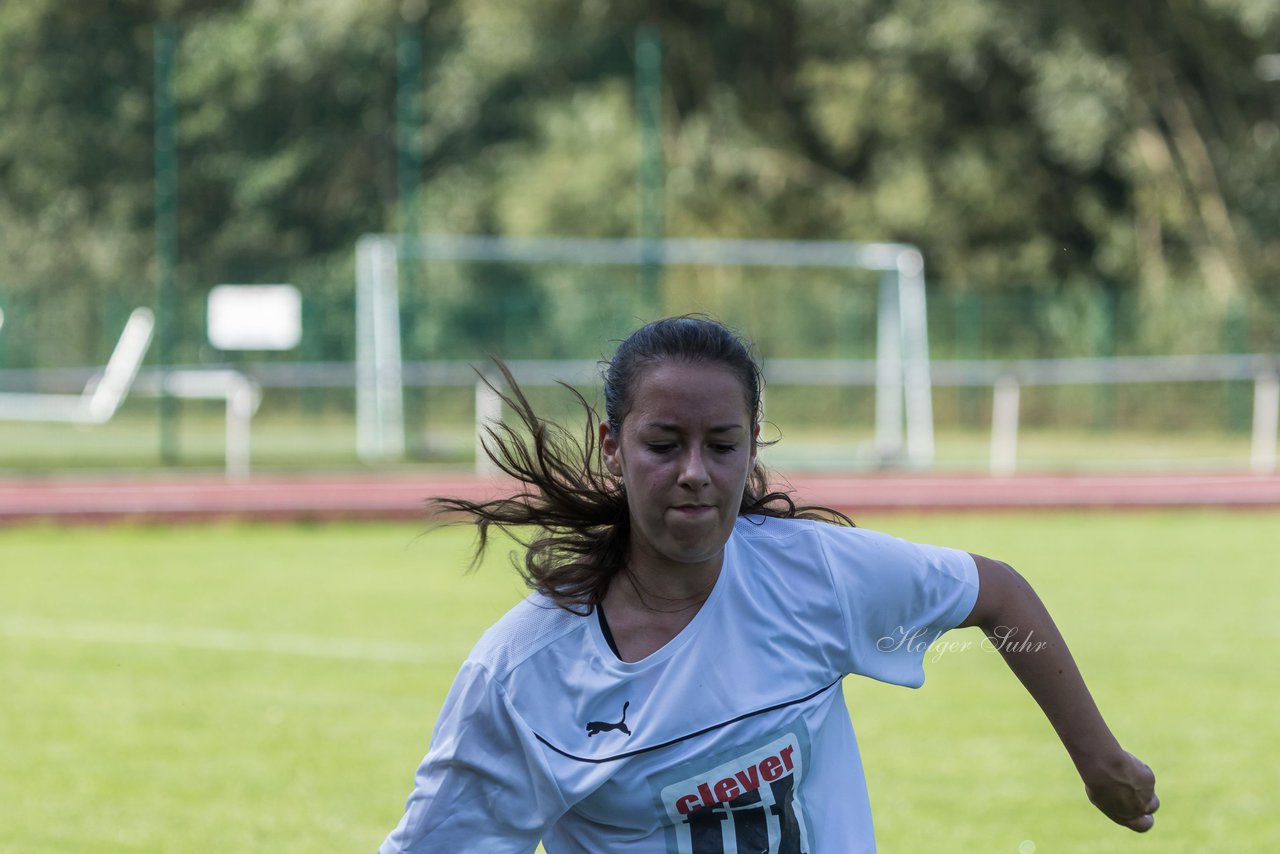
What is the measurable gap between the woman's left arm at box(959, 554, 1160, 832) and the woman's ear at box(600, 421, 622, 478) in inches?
26.4

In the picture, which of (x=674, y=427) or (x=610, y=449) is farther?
(x=610, y=449)

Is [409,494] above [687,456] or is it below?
below

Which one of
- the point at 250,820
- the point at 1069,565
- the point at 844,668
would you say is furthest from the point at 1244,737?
the point at 1069,565

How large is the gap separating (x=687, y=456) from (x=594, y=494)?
0.43m

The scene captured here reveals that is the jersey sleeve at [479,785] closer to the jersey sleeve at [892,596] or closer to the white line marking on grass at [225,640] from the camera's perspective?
the jersey sleeve at [892,596]

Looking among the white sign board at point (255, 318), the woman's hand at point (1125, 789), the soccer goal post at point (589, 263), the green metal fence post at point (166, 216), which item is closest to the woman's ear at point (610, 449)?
the woman's hand at point (1125, 789)

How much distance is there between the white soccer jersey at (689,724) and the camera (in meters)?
2.88

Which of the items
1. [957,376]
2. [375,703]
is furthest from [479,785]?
[957,376]

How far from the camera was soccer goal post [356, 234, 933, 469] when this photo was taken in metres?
21.6

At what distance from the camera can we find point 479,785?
9.41ft

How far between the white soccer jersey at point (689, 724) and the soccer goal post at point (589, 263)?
1854cm

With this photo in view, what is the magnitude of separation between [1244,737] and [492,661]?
4.81 m

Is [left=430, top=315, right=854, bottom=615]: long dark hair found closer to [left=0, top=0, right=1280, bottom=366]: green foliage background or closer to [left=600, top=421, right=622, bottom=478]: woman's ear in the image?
[left=600, top=421, right=622, bottom=478]: woman's ear

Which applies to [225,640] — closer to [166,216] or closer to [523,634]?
[523,634]
